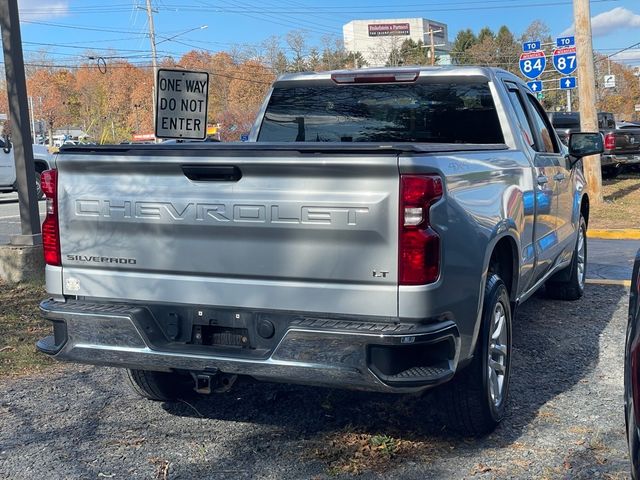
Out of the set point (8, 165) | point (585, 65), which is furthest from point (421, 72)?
point (8, 165)

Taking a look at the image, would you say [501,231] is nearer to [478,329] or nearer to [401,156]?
[478,329]

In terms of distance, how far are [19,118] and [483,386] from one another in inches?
228

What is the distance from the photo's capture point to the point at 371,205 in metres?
3.24

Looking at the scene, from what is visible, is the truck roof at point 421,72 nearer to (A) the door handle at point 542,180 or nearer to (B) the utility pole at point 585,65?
(A) the door handle at point 542,180

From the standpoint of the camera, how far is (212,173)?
3.55 metres

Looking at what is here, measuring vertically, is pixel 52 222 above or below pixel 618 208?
above

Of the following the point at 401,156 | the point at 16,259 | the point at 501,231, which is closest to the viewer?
the point at 401,156

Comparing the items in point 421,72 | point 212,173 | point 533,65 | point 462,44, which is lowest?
point 212,173

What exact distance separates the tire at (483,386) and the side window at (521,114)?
1651 mm

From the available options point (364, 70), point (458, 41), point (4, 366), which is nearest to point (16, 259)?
point (4, 366)

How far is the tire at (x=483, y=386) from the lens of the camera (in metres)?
3.85

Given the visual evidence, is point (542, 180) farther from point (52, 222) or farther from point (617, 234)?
point (617, 234)

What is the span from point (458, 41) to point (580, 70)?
90.0 m

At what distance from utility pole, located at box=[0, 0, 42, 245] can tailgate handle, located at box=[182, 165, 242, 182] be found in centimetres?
471
